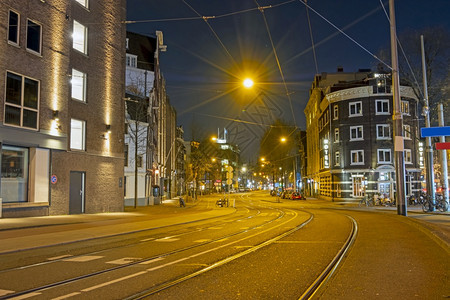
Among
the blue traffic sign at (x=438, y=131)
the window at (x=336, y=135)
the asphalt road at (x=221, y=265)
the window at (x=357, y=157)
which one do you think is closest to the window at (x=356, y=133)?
the window at (x=357, y=157)

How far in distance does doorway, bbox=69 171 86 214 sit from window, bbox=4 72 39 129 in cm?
436

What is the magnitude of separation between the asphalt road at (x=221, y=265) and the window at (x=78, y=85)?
11.8 m

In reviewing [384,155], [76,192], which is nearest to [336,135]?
[384,155]

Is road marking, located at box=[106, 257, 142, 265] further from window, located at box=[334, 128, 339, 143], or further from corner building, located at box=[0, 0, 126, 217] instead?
window, located at box=[334, 128, 339, 143]

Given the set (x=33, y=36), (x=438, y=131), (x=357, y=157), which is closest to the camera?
(x=438, y=131)

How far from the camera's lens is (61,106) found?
911 inches

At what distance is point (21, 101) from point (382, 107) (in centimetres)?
4120

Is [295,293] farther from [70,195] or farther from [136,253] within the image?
[70,195]

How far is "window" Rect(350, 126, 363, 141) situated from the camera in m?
50.5

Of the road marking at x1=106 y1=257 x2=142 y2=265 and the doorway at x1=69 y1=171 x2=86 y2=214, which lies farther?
the doorway at x1=69 y1=171 x2=86 y2=214

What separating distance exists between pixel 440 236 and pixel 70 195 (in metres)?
19.5

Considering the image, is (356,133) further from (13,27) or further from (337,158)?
(13,27)

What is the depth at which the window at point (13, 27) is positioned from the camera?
1992 centimetres

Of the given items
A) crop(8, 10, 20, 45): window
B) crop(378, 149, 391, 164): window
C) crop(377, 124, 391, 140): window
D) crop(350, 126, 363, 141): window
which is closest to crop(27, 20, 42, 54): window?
crop(8, 10, 20, 45): window
